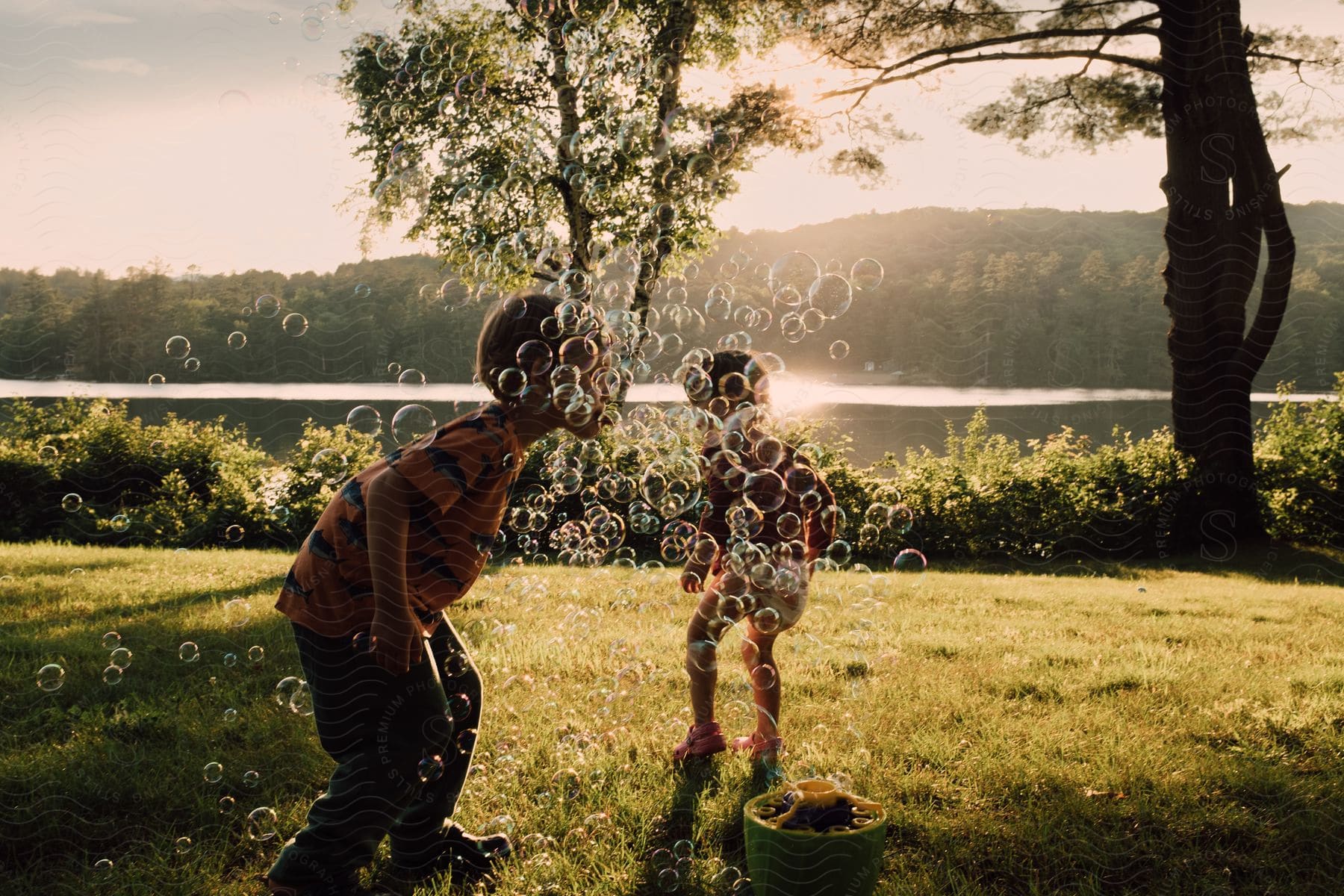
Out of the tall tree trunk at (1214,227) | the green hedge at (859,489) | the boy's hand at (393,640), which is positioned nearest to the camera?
the boy's hand at (393,640)

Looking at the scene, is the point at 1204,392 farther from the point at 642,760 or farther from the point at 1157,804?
the point at 642,760

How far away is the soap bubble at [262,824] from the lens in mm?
2816

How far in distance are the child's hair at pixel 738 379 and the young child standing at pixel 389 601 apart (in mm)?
1076

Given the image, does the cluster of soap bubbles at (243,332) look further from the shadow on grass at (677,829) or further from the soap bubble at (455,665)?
the shadow on grass at (677,829)

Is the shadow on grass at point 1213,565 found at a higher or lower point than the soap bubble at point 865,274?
lower

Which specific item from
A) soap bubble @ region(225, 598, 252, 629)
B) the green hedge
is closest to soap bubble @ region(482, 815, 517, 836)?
soap bubble @ region(225, 598, 252, 629)

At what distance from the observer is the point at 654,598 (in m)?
6.73

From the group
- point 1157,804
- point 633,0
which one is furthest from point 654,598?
point 633,0

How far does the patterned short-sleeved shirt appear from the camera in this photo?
2.32 metres

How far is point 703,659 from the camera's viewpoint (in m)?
3.40

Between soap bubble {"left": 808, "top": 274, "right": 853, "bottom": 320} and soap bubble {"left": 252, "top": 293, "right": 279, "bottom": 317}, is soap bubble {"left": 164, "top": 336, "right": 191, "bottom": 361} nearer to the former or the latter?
soap bubble {"left": 252, "top": 293, "right": 279, "bottom": 317}

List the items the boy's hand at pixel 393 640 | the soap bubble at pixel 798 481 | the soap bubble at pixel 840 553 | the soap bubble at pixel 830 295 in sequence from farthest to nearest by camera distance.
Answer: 1. the soap bubble at pixel 830 295
2. the soap bubble at pixel 840 553
3. the soap bubble at pixel 798 481
4. the boy's hand at pixel 393 640

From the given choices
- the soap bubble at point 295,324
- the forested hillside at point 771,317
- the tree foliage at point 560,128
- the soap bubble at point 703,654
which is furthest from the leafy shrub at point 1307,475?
the soap bubble at point 295,324

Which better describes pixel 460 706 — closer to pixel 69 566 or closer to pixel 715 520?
pixel 715 520
